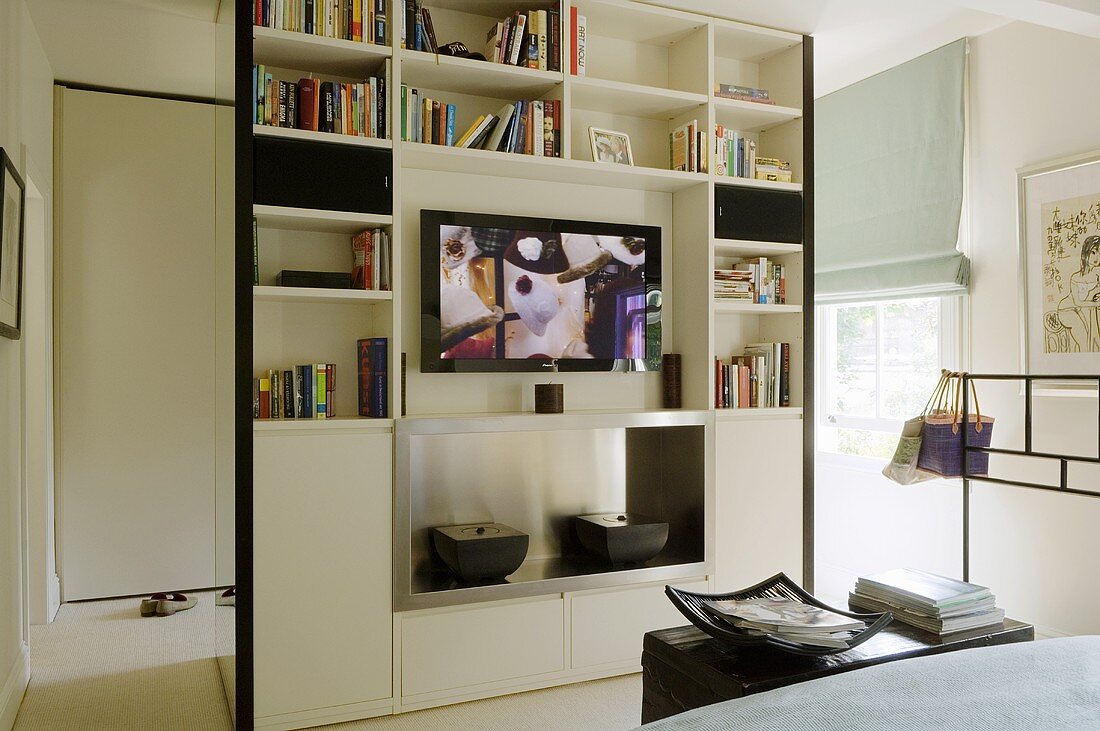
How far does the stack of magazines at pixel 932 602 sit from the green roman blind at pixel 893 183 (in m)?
1.99

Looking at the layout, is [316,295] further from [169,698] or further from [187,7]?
[169,698]

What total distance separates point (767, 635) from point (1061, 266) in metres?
2.45

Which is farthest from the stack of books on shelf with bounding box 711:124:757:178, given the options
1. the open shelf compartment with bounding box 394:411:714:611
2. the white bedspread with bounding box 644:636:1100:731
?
the white bedspread with bounding box 644:636:1100:731

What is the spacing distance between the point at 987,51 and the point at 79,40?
13.8 feet

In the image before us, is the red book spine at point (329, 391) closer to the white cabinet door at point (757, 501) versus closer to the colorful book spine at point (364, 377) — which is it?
the colorful book spine at point (364, 377)

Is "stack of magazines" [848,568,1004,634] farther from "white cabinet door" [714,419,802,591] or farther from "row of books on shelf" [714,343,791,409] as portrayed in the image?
Result: "row of books on shelf" [714,343,791,409]

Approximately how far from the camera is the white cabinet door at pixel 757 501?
3.56 meters

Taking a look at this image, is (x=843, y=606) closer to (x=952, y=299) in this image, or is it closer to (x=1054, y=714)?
(x=1054, y=714)

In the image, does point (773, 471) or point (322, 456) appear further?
point (773, 471)

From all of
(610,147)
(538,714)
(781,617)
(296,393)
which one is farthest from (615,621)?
(610,147)

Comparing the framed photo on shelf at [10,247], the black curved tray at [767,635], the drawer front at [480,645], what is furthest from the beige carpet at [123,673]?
the black curved tray at [767,635]

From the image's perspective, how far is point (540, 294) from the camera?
132 inches

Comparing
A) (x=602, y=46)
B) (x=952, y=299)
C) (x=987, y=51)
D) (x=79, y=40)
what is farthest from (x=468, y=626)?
(x=987, y=51)

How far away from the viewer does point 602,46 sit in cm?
360
